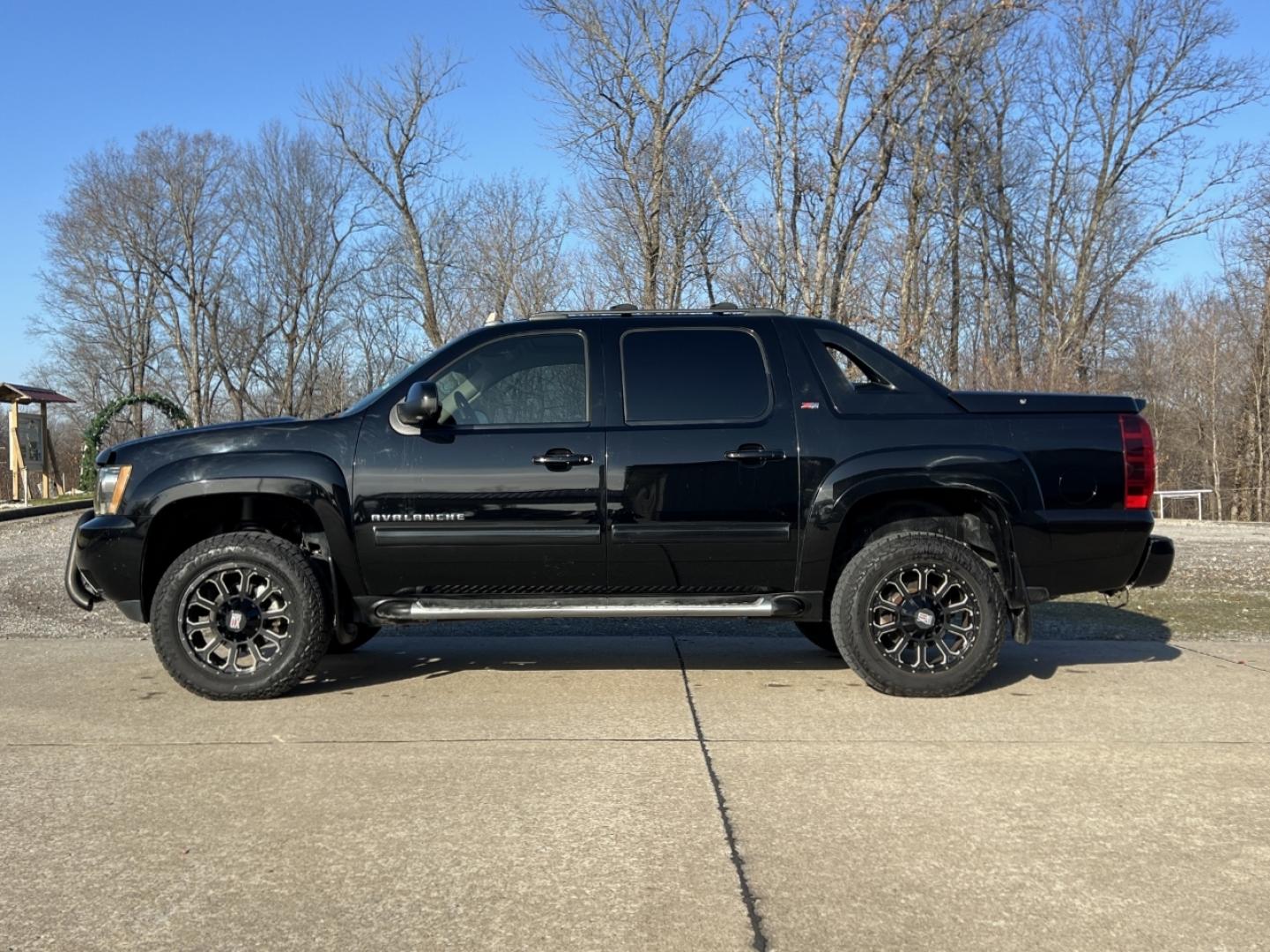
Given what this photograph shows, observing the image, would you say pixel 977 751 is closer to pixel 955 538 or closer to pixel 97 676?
pixel 955 538

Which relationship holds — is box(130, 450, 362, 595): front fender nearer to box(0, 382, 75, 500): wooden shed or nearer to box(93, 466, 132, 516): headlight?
box(93, 466, 132, 516): headlight

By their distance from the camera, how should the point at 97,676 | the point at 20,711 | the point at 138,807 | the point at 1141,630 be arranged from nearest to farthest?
the point at 138,807
the point at 20,711
the point at 97,676
the point at 1141,630

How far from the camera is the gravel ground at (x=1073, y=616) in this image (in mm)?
7062

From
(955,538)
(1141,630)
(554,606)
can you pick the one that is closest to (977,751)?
(955,538)

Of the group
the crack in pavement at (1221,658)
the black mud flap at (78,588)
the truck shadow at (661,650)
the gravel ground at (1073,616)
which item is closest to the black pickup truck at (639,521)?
the black mud flap at (78,588)

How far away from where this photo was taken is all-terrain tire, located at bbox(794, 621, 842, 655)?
6223 millimetres

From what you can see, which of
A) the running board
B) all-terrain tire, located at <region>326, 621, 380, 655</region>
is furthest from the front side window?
all-terrain tire, located at <region>326, 621, 380, 655</region>

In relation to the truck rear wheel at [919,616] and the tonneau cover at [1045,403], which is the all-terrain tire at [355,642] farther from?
the tonneau cover at [1045,403]

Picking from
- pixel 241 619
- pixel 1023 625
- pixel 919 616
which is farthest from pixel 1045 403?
pixel 241 619

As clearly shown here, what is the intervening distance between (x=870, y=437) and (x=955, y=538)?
2.47 feet

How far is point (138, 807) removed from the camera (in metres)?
3.62

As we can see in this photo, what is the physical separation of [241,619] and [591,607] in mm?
1769

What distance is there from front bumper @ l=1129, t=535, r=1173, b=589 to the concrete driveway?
0.59 metres

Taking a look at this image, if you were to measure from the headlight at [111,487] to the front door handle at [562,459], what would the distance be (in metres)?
2.10
